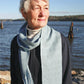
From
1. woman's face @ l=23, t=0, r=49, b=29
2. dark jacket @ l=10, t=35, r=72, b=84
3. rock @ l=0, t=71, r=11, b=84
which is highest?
woman's face @ l=23, t=0, r=49, b=29

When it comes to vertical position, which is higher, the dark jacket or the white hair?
the white hair

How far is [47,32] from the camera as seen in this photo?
221cm

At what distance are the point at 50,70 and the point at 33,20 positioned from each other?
56 centimetres

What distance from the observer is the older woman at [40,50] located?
2.17 metres

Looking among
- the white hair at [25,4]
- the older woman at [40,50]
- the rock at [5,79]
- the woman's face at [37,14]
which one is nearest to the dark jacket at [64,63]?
the older woman at [40,50]

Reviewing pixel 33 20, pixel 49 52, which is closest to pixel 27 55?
pixel 49 52

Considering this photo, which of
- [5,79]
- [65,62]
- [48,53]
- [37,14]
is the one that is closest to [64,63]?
[65,62]

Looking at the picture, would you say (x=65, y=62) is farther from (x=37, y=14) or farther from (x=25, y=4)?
(x=25, y=4)

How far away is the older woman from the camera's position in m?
2.17

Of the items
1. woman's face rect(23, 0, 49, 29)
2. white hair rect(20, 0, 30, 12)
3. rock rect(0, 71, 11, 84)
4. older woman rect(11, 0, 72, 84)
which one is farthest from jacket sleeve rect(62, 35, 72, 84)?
rock rect(0, 71, 11, 84)

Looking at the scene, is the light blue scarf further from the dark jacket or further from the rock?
the rock

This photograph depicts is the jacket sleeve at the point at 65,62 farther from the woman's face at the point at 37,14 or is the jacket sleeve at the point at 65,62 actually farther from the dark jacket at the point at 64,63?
the woman's face at the point at 37,14

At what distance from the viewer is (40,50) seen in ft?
7.18

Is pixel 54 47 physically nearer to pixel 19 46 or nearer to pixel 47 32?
pixel 47 32
